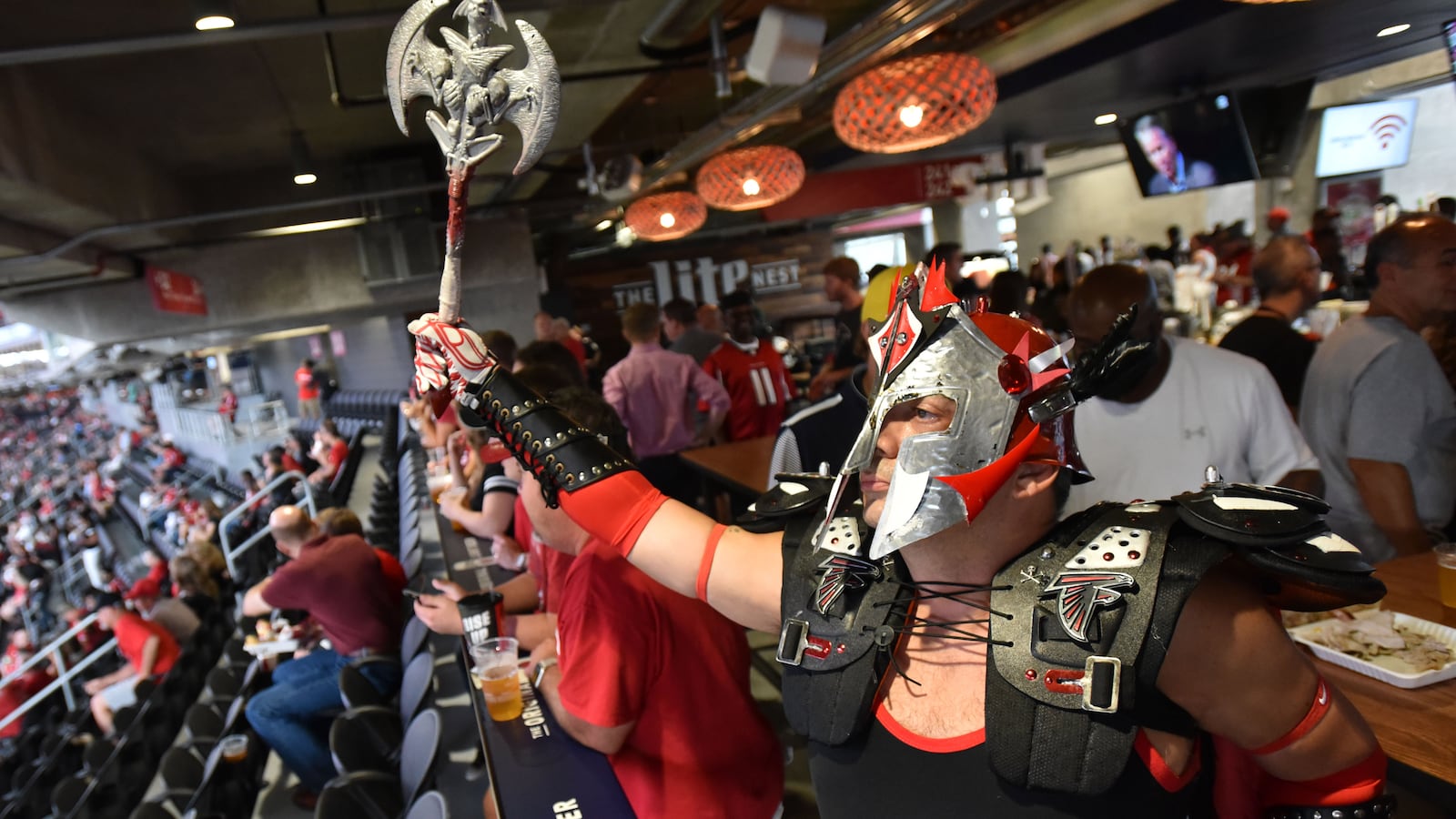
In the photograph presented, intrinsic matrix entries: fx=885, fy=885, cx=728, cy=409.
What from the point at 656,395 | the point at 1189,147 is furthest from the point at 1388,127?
the point at 656,395

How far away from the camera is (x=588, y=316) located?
13195 mm

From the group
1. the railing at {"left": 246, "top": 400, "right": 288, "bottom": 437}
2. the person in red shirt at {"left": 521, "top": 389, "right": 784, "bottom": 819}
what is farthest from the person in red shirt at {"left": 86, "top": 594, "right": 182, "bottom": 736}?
the railing at {"left": 246, "top": 400, "right": 288, "bottom": 437}

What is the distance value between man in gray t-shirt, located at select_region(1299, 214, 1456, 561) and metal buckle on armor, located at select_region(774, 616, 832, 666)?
1.88 metres

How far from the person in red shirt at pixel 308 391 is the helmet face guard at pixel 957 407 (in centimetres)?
1766

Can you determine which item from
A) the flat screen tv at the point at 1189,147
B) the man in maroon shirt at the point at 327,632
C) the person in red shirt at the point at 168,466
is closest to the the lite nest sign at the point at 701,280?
the flat screen tv at the point at 1189,147

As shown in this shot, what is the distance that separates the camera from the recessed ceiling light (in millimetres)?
2693

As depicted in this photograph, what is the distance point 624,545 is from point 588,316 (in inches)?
475

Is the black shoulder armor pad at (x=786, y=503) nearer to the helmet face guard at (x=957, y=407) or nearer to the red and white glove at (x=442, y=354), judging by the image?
the helmet face guard at (x=957, y=407)

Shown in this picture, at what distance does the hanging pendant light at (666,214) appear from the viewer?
253 inches

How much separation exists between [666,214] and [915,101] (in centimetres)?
306

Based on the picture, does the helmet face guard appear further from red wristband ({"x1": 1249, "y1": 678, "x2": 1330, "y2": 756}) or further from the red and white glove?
the red and white glove

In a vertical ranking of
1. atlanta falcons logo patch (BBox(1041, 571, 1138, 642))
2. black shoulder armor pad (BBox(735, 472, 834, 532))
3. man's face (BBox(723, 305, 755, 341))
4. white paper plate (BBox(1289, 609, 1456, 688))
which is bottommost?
white paper plate (BBox(1289, 609, 1456, 688))

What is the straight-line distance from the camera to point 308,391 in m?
17.8

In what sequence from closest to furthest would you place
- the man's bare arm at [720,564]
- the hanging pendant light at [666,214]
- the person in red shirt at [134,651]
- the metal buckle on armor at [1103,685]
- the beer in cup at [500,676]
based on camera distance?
1. the metal buckle on armor at [1103,685]
2. the man's bare arm at [720,564]
3. the beer in cup at [500,676]
4. the person in red shirt at [134,651]
5. the hanging pendant light at [666,214]
